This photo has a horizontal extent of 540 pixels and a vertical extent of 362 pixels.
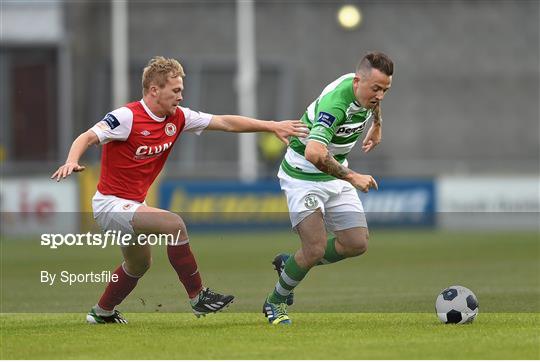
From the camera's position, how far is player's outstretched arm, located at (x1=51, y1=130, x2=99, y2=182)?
8.55 meters

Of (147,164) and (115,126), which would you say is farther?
(147,164)

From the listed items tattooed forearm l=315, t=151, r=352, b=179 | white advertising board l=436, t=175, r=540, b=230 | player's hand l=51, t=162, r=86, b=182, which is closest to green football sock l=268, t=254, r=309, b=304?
tattooed forearm l=315, t=151, r=352, b=179

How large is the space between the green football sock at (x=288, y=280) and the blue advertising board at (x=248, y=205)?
52.1 ft

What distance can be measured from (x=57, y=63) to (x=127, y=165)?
1040 inches

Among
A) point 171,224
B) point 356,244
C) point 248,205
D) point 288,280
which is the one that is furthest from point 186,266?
point 248,205

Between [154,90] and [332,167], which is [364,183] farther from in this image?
[154,90]

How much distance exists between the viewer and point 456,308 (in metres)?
9.46

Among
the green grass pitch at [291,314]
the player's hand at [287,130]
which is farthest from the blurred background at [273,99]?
the player's hand at [287,130]

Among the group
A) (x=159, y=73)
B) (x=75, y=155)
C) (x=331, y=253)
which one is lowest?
(x=331, y=253)

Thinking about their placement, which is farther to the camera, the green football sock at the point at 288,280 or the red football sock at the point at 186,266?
the green football sock at the point at 288,280

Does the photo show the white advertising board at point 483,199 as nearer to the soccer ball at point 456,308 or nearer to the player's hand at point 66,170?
the soccer ball at point 456,308

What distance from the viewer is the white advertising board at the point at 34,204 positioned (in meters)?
25.3

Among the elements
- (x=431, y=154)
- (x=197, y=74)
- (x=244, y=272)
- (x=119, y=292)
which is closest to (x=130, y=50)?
(x=197, y=74)

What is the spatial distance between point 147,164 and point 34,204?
54.7 ft
